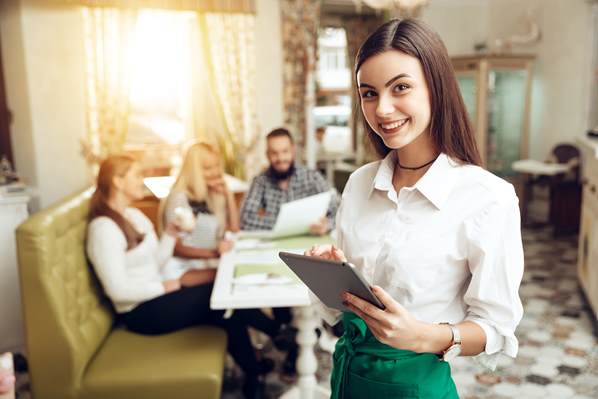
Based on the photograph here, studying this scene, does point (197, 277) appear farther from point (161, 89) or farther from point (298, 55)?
point (298, 55)

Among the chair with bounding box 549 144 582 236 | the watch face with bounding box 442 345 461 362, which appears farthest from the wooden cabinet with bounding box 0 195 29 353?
the chair with bounding box 549 144 582 236

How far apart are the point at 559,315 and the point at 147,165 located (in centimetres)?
369

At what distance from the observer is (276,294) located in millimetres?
2340

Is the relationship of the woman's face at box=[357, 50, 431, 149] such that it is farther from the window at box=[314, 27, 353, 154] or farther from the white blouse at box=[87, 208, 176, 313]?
the window at box=[314, 27, 353, 154]

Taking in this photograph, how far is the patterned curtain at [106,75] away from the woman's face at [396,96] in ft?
13.1

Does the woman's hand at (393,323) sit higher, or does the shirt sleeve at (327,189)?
the woman's hand at (393,323)

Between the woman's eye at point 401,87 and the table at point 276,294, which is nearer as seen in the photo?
the woman's eye at point 401,87

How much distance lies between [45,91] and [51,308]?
2718 mm

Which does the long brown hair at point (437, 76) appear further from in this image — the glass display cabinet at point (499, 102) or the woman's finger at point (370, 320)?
the glass display cabinet at point (499, 102)

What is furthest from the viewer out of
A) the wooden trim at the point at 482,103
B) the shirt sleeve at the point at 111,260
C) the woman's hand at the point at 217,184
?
the wooden trim at the point at 482,103

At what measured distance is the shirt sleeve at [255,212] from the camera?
3801 millimetres

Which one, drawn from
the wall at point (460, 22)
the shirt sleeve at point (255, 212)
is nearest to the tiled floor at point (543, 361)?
the shirt sleeve at point (255, 212)

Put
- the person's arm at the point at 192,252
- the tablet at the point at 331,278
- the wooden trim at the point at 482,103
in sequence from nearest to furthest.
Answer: the tablet at the point at 331,278 → the person's arm at the point at 192,252 → the wooden trim at the point at 482,103

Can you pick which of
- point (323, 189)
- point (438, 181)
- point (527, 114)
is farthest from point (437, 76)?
point (527, 114)
